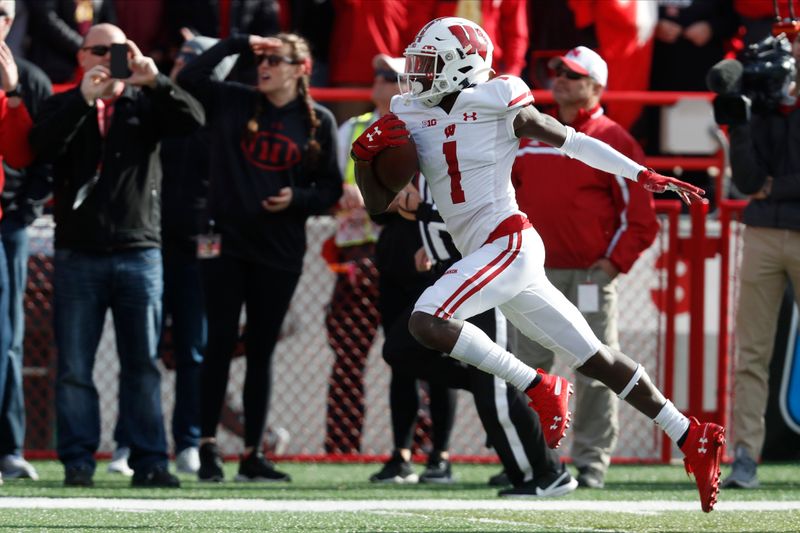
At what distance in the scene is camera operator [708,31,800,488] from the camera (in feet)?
23.2

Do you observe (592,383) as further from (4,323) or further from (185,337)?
(4,323)

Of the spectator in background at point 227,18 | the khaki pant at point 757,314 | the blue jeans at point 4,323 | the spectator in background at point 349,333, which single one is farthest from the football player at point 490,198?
the spectator in background at point 227,18

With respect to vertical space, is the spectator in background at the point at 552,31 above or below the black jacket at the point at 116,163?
above

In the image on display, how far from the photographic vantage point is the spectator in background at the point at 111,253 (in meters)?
6.85

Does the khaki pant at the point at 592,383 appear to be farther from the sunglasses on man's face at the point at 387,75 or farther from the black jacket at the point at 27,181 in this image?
the black jacket at the point at 27,181

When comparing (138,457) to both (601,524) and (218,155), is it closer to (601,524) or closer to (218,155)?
(218,155)

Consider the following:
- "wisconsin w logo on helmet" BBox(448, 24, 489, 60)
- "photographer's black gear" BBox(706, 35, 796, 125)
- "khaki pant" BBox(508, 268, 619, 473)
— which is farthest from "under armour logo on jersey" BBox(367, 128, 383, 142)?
"photographer's black gear" BBox(706, 35, 796, 125)

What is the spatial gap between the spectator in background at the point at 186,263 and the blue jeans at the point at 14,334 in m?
0.75

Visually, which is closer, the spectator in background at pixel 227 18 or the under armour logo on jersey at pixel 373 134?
the under armour logo on jersey at pixel 373 134

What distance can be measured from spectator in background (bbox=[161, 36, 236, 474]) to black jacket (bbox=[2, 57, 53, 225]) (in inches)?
26.6

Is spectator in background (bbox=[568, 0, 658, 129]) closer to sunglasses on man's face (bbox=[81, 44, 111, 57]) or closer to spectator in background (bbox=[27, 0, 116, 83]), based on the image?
spectator in background (bbox=[27, 0, 116, 83])

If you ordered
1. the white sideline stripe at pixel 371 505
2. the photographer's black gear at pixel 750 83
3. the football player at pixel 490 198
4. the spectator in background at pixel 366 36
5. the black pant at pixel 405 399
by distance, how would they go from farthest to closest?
the spectator in background at pixel 366 36 < the black pant at pixel 405 399 < the photographer's black gear at pixel 750 83 < the white sideline stripe at pixel 371 505 < the football player at pixel 490 198

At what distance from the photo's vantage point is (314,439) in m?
8.46

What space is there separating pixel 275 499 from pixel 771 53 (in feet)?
10.2
